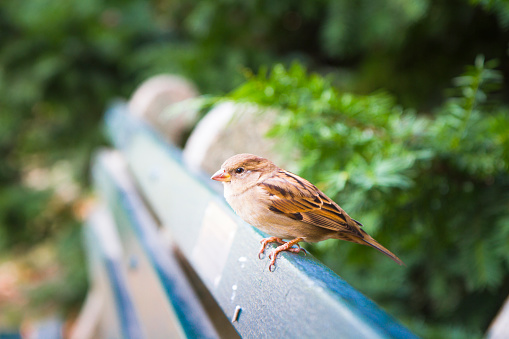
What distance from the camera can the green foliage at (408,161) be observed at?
47.6 inches

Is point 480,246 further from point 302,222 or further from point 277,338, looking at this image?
point 277,338

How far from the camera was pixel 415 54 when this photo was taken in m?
2.62

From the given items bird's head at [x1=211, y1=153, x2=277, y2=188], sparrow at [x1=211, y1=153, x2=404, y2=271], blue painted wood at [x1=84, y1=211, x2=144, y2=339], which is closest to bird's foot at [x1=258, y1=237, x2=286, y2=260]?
sparrow at [x1=211, y1=153, x2=404, y2=271]

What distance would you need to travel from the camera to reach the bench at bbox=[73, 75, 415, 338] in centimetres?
62

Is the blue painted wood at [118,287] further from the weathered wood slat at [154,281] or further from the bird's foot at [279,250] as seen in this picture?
the bird's foot at [279,250]

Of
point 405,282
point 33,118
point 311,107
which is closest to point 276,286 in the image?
point 311,107

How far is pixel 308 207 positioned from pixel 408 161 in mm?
418

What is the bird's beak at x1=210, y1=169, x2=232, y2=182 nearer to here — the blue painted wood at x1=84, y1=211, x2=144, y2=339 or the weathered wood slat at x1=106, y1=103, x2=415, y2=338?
the weathered wood slat at x1=106, y1=103, x2=415, y2=338

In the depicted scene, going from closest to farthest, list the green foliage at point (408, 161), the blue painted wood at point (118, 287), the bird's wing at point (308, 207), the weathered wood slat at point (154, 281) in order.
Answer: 1. the bird's wing at point (308, 207)
2. the weathered wood slat at point (154, 281)
3. the green foliage at point (408, 161)
4. the blue painted wood at point (118, 287)

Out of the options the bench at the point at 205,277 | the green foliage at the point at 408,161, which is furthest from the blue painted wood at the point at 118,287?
the green foliage at the point at 408,161

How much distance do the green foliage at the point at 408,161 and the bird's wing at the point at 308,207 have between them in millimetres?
218

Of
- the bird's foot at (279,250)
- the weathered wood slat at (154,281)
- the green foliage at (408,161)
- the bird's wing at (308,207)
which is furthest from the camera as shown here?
the green foliage at (408,161)

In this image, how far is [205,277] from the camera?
40.0 inches

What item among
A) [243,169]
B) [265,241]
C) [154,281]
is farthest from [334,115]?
[154,281]
